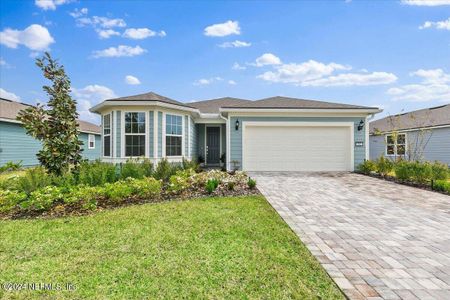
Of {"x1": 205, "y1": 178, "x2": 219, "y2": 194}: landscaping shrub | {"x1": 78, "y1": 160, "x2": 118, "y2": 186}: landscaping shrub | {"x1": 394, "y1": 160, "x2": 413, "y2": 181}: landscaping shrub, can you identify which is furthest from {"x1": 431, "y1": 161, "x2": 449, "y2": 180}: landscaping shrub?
{"x1": 78, "y1": 160, "x2": 118, "y2": 186}: landscaping shrub

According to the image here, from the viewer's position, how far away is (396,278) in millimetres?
2527

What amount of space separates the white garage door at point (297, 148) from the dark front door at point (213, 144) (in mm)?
3777

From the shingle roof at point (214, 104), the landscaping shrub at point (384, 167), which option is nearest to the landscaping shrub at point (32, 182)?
the shingle roof at point (214, 104)

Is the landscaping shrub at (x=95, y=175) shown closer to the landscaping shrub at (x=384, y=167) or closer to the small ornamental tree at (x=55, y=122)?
the small ornamental tree at (x=55, y=122)

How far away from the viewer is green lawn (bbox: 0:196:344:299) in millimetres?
2378

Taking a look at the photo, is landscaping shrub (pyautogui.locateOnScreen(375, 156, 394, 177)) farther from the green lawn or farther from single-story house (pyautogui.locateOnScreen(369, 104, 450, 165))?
the green lawn

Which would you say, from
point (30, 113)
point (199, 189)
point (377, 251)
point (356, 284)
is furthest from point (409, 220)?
point (30, 113)

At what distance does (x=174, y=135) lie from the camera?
11.0 meters

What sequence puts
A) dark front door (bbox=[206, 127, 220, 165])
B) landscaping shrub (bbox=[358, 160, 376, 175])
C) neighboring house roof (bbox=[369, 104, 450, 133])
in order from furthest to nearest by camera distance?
1. dark front door (bbox=[206, 127, 220, 165])
2. neighboring house roof (bbox=[369, 104, 450, 133])
3. landscaping shrub (bbox=[358, 160, 376, 175])

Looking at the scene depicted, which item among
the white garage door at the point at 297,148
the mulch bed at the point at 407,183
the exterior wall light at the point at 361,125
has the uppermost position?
the exterior wall light at the point at 361,125

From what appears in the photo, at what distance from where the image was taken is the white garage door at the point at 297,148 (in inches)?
449

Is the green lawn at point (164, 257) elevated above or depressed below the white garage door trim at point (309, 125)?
below

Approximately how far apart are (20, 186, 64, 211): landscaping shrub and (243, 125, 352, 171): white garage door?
7.73m

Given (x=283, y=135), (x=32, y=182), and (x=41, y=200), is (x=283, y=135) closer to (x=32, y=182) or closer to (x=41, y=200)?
(x=41, y=200)
